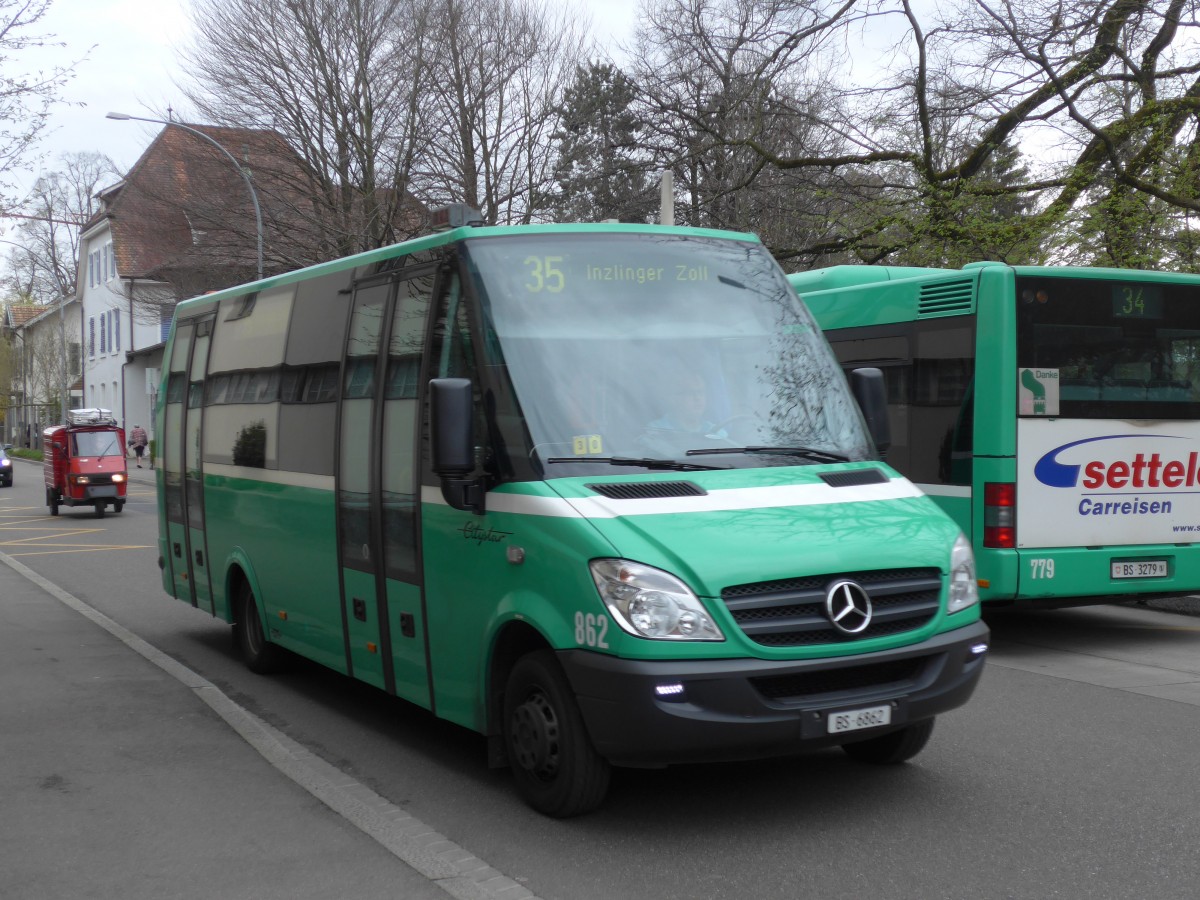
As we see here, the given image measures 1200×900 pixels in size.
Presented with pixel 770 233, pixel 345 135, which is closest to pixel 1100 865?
pixel 770 233

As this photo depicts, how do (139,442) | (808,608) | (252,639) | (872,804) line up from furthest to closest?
(139,442)
(252,639)
(872,804)
(808,608)

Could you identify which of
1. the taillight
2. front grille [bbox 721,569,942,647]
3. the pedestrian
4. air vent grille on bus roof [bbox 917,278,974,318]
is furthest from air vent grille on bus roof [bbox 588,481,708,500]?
the pedestrian

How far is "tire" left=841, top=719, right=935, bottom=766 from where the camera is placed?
6148mm

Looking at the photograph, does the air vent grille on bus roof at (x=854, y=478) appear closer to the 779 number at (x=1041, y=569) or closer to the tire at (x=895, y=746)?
the tire at (x=895, y=746)

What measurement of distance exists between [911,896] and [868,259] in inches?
603

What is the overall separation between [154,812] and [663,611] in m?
2.41

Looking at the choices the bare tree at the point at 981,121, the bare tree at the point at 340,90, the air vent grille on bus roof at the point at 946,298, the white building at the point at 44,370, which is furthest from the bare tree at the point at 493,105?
the white building at the point at 44,370

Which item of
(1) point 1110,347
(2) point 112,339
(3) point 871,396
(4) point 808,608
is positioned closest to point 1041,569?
(1) point 1110,347

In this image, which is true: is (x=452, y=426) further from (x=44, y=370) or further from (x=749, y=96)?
(x=44, y=370)

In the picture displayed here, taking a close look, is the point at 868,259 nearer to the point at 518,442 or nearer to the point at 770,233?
the point at 770,233

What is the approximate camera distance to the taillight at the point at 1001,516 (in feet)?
31.8

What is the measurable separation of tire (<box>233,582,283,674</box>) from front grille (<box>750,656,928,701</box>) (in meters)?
4.67

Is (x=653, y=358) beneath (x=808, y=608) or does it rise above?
above

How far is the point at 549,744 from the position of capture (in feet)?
18.1
